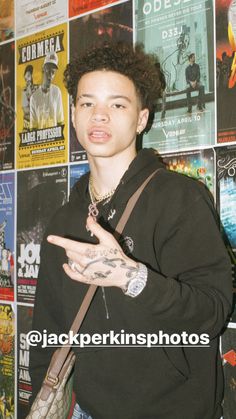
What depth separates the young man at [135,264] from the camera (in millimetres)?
856

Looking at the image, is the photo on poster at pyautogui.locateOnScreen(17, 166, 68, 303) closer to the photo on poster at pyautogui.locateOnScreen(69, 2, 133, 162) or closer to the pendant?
the photo on poster at pyautogui.locateOnScreen(69, 2, 133, 162)

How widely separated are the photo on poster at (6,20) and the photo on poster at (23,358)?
1090 mm

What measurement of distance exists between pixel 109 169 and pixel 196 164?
0.89 ft

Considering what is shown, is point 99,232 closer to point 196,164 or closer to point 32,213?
point 196,164

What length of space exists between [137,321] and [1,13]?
1.45 metres

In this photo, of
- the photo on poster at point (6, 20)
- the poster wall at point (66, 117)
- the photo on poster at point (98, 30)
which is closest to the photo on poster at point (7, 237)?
the poster wall at point (66, 117)

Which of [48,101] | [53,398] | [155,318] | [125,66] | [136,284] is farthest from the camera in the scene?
[48,101]

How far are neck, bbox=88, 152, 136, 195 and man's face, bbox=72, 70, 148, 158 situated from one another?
0.9 inches

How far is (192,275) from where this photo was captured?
98cm

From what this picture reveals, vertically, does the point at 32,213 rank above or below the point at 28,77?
below

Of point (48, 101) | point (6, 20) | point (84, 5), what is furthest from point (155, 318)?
point (6, 20)

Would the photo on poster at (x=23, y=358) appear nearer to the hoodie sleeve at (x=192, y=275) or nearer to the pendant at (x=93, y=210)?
the pendant at (x=93, y=210)

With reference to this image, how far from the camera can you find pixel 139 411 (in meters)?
1.06

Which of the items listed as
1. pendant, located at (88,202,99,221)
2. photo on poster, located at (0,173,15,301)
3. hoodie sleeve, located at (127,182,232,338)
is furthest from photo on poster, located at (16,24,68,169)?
hoodie sleeve, located at (127,182,232,338)
